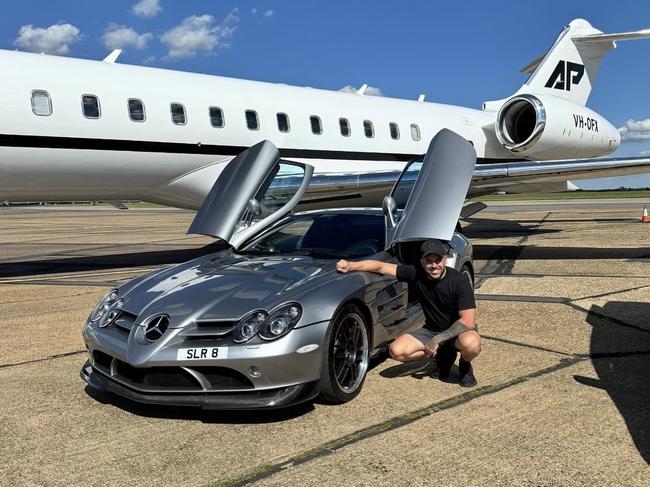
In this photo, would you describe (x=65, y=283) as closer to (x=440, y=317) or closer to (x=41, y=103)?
(x=41, y=103)

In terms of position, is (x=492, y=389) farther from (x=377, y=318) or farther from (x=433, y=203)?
(x=433, y=203)

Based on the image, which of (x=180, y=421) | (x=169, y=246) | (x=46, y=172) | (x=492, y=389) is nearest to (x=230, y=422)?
(x=180, y=421)

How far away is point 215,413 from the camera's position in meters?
4.36

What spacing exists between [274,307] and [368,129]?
11156 mm

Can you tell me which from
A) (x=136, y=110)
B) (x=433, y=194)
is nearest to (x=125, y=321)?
(x=433, y=194)

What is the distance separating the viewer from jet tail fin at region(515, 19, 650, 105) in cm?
1934

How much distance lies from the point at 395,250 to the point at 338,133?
8.83 meters

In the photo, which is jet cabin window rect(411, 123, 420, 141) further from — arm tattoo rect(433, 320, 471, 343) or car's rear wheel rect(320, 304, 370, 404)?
car's rear wheel rect(320, 304, 370, 404)

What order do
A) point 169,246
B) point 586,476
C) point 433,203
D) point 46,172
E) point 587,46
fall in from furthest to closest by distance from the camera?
point 587,46 → point 169,246 → point 46,172 → point 433,203 → point 586,476

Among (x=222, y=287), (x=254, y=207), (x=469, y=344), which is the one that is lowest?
A: (x=469, y=344)

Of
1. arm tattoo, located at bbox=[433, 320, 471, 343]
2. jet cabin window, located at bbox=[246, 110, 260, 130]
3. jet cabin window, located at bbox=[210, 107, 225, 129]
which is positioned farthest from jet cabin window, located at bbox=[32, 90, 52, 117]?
arm tattoo, located at bbox=[433, 320, 471, 343]

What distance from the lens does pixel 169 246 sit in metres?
16.8

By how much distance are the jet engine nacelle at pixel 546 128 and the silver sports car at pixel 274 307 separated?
438 inches

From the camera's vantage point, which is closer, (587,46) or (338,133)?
(338,133)
